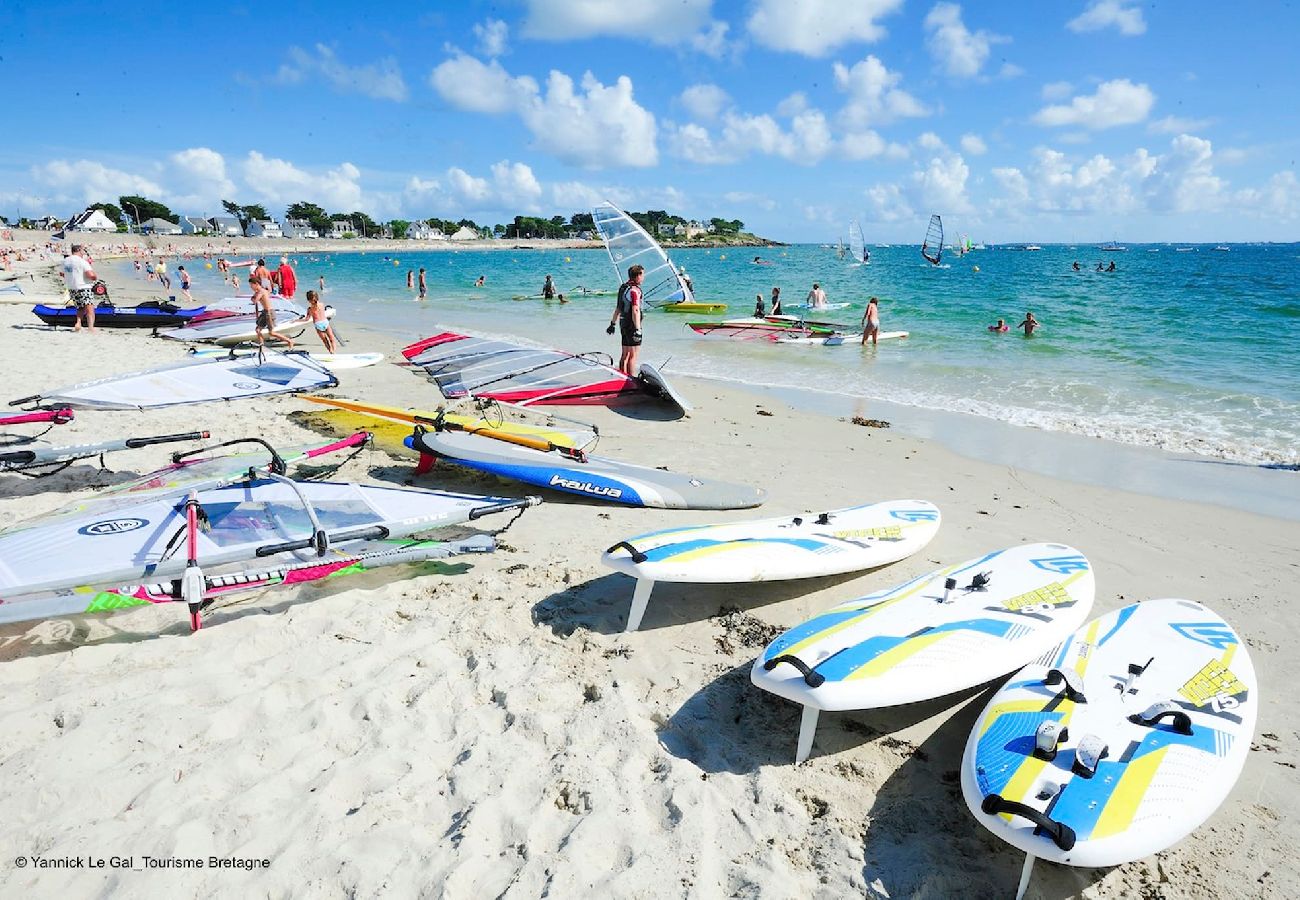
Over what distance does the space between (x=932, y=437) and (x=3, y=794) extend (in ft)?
32.2

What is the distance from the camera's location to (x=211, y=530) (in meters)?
4.71

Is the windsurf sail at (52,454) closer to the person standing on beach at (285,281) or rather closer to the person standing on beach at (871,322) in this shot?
the person standing on beach at (285,281)

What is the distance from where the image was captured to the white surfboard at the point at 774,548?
4609 mm

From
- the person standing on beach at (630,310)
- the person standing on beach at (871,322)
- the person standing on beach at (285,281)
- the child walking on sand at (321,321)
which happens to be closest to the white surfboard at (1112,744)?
the person standing on beach at (630,310)

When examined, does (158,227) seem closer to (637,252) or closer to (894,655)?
(637,252)

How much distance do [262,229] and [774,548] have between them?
147 meters

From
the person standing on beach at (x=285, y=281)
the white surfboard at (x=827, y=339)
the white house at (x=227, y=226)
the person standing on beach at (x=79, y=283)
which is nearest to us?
the person standing on beach at (x=79, y=283)

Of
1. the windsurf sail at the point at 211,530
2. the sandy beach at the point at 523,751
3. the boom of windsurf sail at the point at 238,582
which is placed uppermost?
the windsurf sail at the point at 211,530

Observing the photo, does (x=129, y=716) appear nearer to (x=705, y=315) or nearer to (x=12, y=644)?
(x=12, y=644)

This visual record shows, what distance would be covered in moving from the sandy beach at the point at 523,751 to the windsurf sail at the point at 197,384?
4.43 feet

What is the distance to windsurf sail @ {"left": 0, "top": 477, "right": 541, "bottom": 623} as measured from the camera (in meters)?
4.13

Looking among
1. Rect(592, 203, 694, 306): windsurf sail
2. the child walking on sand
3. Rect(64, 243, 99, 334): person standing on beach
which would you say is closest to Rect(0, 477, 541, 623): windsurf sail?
the child walking on sand

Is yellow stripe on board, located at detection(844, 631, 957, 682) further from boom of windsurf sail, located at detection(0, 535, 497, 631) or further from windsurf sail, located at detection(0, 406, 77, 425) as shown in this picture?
windsurf sail, located at detection(0, 406, 77, 425)

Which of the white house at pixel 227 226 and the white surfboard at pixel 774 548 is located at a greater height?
the white house at pixel 227 226
